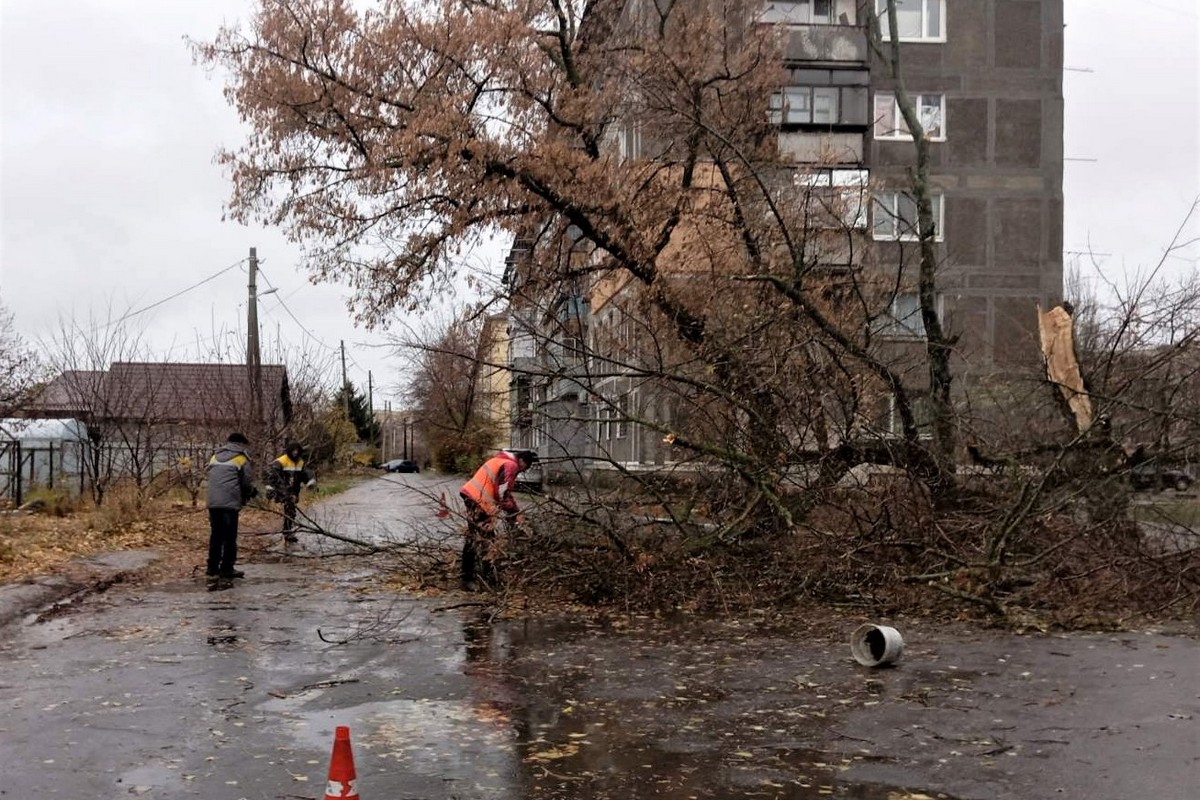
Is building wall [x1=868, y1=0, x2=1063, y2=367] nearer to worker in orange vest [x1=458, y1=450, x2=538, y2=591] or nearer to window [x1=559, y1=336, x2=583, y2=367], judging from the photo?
window [x1=559, y1=336, x2=583, y2=367]

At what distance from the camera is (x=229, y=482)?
12930mm

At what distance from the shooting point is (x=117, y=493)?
1969 cm

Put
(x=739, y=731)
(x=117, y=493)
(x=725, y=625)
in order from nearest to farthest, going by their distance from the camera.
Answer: (x=739, y=731) → (x=725, y=625) → (x=117, y=493)

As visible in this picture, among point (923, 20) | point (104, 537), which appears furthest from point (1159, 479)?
point (923, 20)

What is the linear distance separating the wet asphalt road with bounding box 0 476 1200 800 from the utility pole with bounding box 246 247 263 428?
1616cm

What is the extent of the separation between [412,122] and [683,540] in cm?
678

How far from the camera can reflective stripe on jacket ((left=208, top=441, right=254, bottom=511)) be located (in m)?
12.9

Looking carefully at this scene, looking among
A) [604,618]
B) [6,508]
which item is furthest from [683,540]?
[6,508]

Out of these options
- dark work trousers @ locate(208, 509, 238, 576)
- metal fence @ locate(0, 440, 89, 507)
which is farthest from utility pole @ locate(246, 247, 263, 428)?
dark work trousers @ locate(208, 509, 238, 576)

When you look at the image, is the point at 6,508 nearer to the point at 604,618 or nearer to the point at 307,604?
the point at 307,604

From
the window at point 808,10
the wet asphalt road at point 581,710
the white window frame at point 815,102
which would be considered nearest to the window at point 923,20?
the window at point 808,10

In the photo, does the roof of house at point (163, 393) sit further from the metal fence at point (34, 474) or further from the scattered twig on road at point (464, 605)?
the scattered twig on road at point (464, 605)

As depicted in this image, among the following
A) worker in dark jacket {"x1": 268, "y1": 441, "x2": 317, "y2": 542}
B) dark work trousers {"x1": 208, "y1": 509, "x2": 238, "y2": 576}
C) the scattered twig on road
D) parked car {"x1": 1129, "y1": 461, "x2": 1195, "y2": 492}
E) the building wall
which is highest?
the building wall

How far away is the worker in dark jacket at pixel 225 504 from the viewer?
12875 mm
